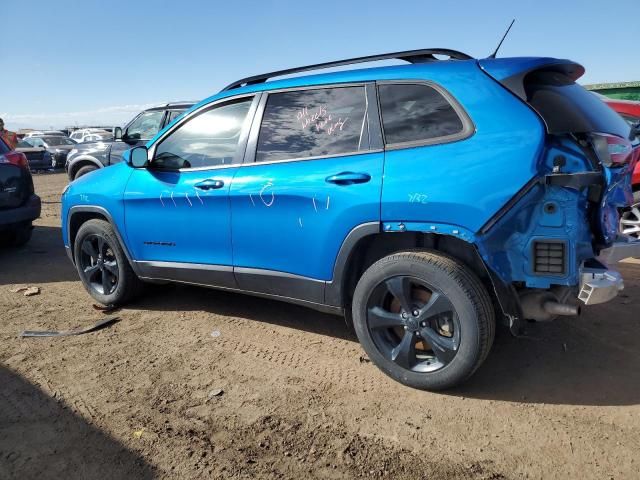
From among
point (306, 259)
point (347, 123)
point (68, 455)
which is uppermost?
point (347, 123)

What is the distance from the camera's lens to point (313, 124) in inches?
130

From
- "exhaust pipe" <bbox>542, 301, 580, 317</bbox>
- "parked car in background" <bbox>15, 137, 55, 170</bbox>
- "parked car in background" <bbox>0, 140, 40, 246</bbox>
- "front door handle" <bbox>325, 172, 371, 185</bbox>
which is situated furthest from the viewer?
"parked car in background" <bbox>15, 137, 55, 170</bbox>

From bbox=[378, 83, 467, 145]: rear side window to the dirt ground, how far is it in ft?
4.98

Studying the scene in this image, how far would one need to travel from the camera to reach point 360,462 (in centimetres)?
237

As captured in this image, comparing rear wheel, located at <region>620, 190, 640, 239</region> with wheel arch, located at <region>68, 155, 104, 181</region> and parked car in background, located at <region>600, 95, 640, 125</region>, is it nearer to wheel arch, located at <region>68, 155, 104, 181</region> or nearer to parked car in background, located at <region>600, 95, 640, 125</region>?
parked car in background, located at <region>600, 95, 640, 125</region>

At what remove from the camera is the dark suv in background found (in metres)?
8.83

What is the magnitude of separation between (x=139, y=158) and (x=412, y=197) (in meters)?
2.34

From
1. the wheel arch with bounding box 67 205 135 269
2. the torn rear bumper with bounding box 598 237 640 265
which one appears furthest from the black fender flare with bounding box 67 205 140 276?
the torn rear bumper with bounding box 598 237 640 265

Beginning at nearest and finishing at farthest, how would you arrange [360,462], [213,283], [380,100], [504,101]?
[360,462]
[504,101]
[380,100]
[213,283]

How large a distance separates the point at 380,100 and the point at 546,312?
1.58m

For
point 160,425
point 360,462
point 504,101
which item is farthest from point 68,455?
point 504,101

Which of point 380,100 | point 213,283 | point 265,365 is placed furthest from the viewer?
point 213,283

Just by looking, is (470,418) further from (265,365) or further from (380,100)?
(380,100)

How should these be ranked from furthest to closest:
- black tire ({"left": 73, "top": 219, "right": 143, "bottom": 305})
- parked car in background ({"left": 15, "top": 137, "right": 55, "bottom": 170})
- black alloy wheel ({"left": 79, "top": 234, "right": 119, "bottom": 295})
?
parked car in background ({"left": 15, "top": 137, "right": 55, "bottom": 170}), black alloy wheel ({"left": 79, "top": 234, "right": 119, "bottom": 295}), black tire ({"left": 73, "top": 219, "right": 143, "bottom": 305})
